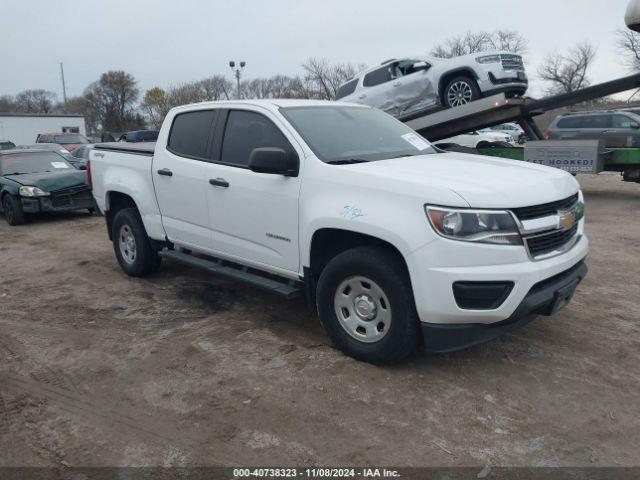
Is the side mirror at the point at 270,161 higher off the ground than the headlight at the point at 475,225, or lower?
higher

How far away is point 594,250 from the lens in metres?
7.29

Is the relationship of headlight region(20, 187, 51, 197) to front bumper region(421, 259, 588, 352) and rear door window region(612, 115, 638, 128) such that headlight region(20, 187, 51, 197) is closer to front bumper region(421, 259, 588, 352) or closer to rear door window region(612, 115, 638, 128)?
front bumper region(421, 259, 588, 352)

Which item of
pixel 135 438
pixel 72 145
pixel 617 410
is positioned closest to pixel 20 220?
pixel 135 438

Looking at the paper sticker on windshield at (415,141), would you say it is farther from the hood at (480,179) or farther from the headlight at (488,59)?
the headlight at (488,59)

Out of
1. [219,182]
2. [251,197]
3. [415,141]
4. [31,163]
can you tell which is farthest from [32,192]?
[415,141]

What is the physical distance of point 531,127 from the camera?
12.0m

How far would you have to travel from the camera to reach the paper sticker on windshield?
16.0ft

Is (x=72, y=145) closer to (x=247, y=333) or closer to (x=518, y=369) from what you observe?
(x=247, y=333)

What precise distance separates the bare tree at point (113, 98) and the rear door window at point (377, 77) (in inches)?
2522

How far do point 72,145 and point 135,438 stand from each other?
25.0 meters

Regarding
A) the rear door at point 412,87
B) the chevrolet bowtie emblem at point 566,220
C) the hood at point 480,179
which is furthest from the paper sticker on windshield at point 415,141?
the rear door at point 412,87

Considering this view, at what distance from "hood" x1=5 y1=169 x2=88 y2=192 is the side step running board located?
6383 millimetres

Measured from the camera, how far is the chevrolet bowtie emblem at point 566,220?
12.3ft

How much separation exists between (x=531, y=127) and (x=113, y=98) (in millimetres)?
70988
